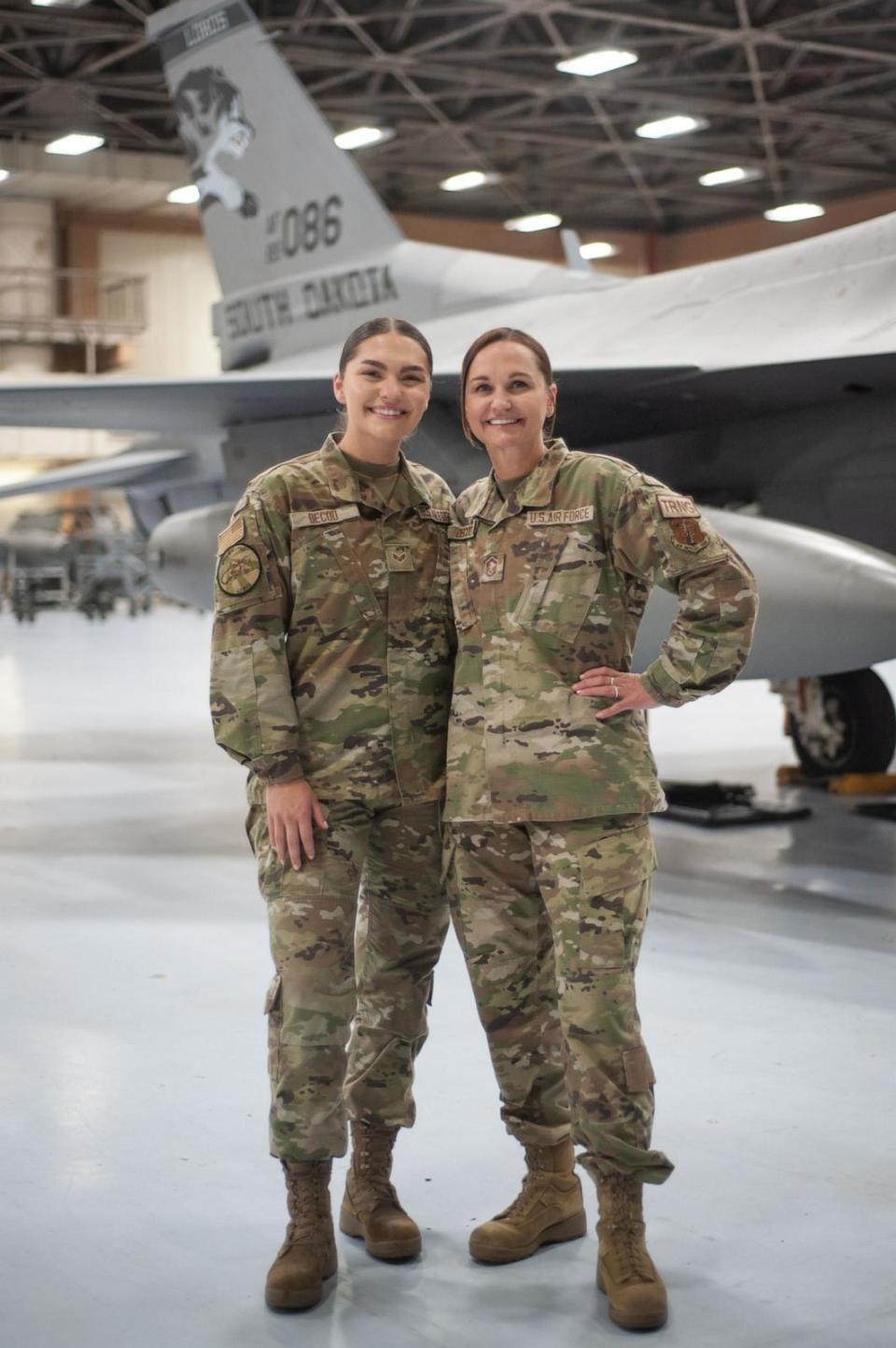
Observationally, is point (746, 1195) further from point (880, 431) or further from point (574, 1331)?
point (880, 431)

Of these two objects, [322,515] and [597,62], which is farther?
[597,62]

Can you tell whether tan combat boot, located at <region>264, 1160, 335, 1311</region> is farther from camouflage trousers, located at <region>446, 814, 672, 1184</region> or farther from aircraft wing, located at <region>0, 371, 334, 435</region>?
aircraft wing, located at <region>0, 371, 334, 435</region>

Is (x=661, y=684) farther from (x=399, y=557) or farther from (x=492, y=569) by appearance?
(x=399, y=557)

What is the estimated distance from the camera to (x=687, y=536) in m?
2.48

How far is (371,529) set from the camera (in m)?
2.65

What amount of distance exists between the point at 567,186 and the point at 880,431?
24.6m

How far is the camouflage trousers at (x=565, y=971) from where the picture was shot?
8.00 ft

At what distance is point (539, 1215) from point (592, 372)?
4.26 m

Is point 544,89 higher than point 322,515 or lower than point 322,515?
higher

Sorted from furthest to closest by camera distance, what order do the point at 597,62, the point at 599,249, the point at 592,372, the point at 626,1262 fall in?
the point at 599,249 → the point at 597,62 → the point at 592,372 → the point at 626,1262

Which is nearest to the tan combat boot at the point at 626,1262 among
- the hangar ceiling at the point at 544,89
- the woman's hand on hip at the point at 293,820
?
the woman's hand on hip at the point at 293,820

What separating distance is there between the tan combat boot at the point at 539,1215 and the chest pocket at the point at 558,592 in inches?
35.8

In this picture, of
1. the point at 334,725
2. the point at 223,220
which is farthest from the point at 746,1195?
the point at 223,220

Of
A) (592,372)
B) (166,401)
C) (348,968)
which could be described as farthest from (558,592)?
(166,401)
